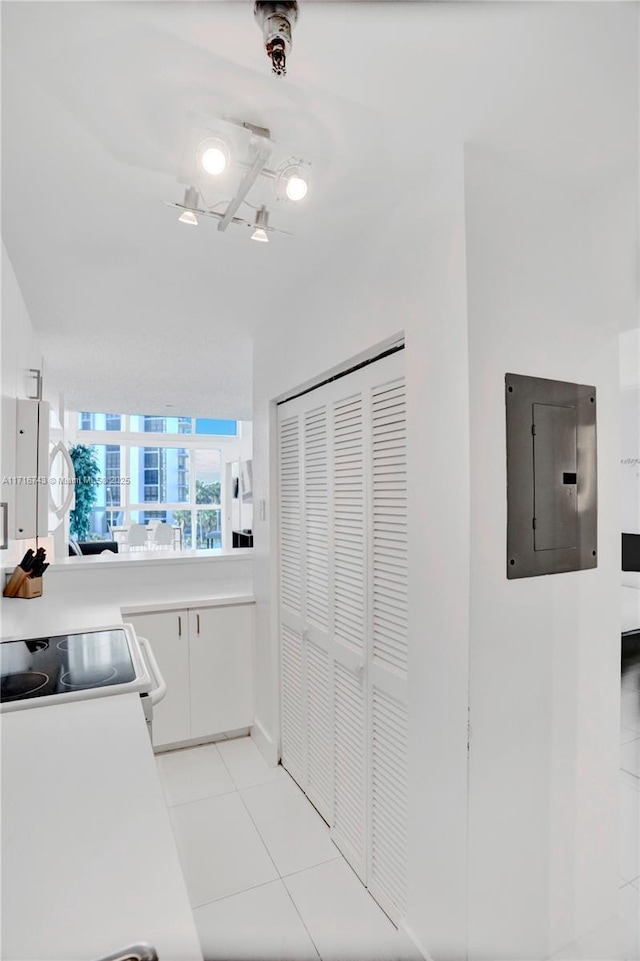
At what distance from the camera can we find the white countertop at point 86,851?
0.58 m

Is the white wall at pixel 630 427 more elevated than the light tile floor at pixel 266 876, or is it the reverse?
the white wall at pixel 630 427

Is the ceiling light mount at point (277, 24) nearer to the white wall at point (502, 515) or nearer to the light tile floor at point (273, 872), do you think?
the white wall at point (502, 515)

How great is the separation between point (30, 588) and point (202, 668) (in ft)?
3.38

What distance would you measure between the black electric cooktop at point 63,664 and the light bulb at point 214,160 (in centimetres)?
139

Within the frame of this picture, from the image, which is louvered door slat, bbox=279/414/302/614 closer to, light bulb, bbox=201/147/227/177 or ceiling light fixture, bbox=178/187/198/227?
ceiling light fixture, bbox=178/187/198/227

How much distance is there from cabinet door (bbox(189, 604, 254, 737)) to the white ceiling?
75.4 inches

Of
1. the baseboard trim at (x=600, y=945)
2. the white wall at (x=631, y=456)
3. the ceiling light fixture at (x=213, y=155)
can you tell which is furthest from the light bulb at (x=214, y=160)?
the baseboard trim at (x=600, y=945)

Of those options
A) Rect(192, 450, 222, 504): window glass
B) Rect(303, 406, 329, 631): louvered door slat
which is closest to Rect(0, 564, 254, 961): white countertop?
Rect(303, 406, 329, 631): louvered door slat

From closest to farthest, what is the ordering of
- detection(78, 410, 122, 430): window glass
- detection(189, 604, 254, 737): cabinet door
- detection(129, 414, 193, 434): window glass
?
1. detection(189, 604, 254, 737): cabinet door
2. detection(78, 410, 122, 430): window glass
3. detection(129, 414, 193, 434): window glass

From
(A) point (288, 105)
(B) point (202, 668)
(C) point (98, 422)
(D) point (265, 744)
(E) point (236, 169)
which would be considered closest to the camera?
(A) point (288, 105)

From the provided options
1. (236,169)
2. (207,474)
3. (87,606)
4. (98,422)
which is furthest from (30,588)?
(207,474)

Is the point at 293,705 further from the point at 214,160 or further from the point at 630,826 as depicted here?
the point at 214,160

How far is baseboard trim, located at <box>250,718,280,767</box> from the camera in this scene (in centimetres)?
267

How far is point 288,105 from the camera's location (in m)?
1.16
